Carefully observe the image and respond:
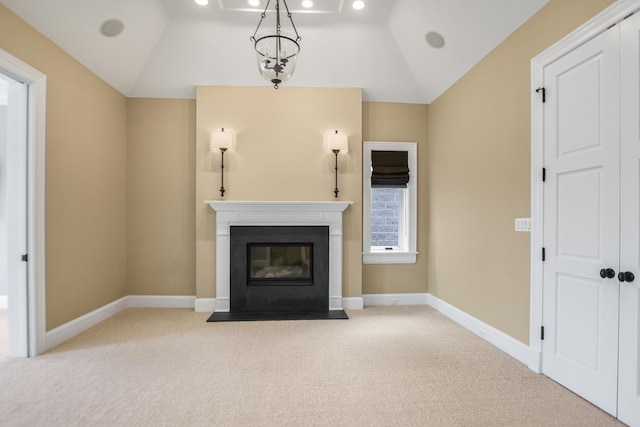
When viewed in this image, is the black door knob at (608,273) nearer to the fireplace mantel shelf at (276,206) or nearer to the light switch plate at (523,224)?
the light switch plate at (523,224)

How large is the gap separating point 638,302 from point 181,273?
15.3ft

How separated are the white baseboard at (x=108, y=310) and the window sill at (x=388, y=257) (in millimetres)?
2510

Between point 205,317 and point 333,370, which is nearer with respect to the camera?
point 333,370

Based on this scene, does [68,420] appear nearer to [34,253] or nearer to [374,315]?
[34,253]

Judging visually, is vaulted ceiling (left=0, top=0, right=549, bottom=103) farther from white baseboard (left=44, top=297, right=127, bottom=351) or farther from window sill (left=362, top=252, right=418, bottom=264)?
white baseboard (left=44, top=297, right=127, bottom=351)

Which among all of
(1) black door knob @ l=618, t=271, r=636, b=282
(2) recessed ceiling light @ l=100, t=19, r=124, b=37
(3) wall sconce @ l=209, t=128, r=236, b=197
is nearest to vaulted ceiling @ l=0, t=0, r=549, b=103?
(2) recessed ceiling light @ l=100, t=19, r=124, b=37

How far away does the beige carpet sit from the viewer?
208 centimetres

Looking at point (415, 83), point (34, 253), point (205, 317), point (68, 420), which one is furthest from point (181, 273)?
point (415, 83)

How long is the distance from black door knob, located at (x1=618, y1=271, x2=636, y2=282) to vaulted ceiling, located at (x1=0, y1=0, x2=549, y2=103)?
85.9 inches

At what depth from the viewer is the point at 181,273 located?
4559 mm

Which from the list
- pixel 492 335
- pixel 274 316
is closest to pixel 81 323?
pixel 274 316

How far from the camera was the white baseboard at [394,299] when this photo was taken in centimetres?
467

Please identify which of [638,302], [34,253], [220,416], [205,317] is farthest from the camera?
[205,317]

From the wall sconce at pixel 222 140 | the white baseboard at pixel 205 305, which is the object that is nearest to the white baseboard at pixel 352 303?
the white baseboard at pixel 205 305
